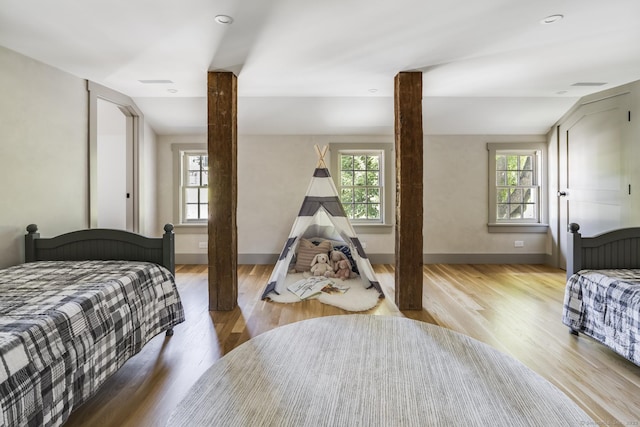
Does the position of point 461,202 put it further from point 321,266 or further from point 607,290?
point 607,290

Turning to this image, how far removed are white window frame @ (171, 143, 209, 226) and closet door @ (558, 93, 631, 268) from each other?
5.07 m

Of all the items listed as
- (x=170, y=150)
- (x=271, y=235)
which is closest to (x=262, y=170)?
(x=271, y=235)

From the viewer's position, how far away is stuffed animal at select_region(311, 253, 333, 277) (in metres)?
4.52

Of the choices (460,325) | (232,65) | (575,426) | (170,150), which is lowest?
(460,325)

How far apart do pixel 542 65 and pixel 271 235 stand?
→ 3.99 m

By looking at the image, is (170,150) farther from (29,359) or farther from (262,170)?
(29,359)

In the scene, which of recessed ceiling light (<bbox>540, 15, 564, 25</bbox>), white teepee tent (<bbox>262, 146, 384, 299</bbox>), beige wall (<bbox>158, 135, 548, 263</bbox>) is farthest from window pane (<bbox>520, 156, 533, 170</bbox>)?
recessed ceiling light (<bbox>540, 15, 564, 25</bbox>)

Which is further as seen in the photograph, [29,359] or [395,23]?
[395,23]

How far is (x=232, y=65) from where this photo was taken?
326cm

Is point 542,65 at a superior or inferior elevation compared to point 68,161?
superior

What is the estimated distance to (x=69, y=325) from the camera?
174 cm

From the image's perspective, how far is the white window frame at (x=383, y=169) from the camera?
5605 mm

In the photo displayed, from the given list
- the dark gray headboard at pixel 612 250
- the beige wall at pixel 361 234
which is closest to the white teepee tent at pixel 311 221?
the beige wall at pixel 361 234

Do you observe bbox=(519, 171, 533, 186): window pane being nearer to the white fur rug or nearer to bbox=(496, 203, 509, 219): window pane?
bbox=(496, 203, 509, 219): window pane
